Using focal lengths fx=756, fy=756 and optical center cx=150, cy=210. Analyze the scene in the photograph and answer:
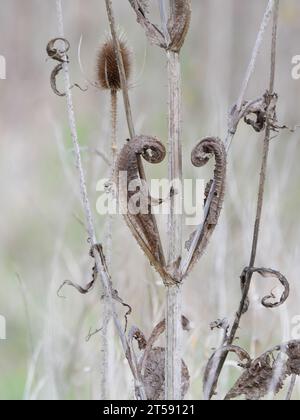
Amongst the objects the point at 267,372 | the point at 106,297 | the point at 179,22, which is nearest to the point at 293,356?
the point at 267,372

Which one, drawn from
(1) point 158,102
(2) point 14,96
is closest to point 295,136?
(1) point 158,102

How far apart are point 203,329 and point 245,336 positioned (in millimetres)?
466

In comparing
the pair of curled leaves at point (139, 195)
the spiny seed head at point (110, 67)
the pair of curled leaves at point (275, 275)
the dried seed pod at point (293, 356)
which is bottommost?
the dried seed pod at point (293, 356)

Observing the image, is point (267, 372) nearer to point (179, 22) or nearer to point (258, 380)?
point (258, 380)

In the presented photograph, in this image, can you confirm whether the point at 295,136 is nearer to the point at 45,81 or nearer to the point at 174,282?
the point at 174,282

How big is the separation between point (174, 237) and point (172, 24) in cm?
35

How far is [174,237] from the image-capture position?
125 cm

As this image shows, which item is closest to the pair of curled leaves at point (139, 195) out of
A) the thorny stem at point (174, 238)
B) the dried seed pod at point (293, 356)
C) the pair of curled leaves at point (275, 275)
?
the thorny stem at point (174, 238)

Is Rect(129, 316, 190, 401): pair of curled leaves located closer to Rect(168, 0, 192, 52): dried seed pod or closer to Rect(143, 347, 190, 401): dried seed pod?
Rect(143, 347, 190, 401): dried seed pod

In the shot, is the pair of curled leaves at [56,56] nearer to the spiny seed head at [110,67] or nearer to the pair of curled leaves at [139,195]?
the spiny seed head at [110,67]

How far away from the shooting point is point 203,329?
2.28 m

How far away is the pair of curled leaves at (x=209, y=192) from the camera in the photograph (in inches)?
48.9

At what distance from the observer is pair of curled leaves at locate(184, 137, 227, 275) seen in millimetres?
1243

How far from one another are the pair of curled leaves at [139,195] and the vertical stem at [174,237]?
0.02 metres
